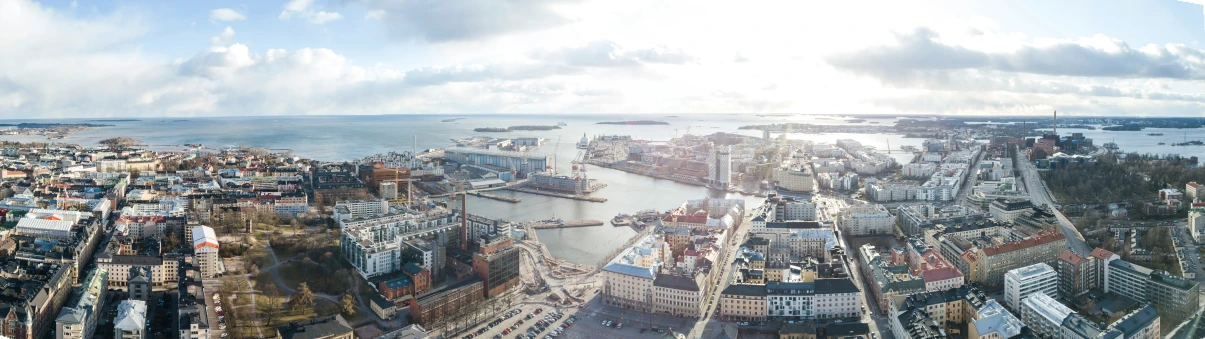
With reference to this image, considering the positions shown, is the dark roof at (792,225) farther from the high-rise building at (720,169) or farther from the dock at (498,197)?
the high-rise building at (720,169)

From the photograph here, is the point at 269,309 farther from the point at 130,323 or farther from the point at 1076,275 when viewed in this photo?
the point at 1076,275

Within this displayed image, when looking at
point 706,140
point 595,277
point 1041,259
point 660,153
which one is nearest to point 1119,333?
point 1041,259

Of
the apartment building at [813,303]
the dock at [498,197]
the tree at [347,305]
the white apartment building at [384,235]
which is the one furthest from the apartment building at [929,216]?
the tree at [347,305]

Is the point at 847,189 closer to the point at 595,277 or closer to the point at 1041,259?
the point at 1041,259

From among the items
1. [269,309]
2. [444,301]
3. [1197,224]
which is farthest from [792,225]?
[269,309]

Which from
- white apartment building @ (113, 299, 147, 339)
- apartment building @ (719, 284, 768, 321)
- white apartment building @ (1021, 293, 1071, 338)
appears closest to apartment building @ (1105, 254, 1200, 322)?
white apartment building @ (1021, 293, 1071, 338)

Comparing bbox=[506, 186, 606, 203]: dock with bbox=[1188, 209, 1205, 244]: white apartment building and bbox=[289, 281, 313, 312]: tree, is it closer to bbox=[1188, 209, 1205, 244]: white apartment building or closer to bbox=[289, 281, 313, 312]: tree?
bbox=[289, 281, 313, 312]: tree
